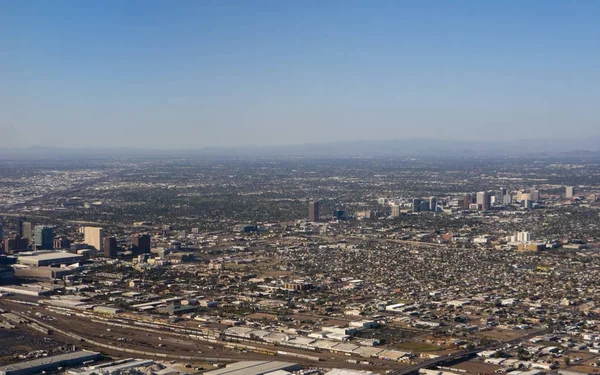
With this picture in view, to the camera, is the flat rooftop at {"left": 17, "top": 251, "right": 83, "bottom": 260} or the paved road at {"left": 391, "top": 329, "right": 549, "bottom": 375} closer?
the paved road at {"left": 391, "top": 329, "right": 549, "bottom": 375}

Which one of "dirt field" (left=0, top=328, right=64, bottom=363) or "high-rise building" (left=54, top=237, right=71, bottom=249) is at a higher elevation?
"high-rise building" (left=54, top=237, right=71, bottom=249)

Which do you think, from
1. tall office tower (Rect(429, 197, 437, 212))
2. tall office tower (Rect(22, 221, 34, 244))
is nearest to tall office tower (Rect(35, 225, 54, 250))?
tall office tower (Rect(22, 221, 34, 244))

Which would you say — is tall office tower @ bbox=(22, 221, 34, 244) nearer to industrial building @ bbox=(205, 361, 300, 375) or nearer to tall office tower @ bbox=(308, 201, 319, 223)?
tall office tower @ bbox=(308, 201, 319, 223)

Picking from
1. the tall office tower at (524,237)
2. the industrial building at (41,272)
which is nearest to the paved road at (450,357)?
the industrial building at (41,272)

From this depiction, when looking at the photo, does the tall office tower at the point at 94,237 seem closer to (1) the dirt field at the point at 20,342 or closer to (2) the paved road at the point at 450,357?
(1) the dirt field at the point at 20,342

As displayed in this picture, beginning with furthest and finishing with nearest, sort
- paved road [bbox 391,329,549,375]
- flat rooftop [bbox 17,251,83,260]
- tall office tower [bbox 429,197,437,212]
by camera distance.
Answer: tall office tower [bbox 429,197,437,212], flat rooftop [bbox 17,251,83,260], paved road [bbox 391,329,549,375]

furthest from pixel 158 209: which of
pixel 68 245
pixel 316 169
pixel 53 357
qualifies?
pixel 316 169
